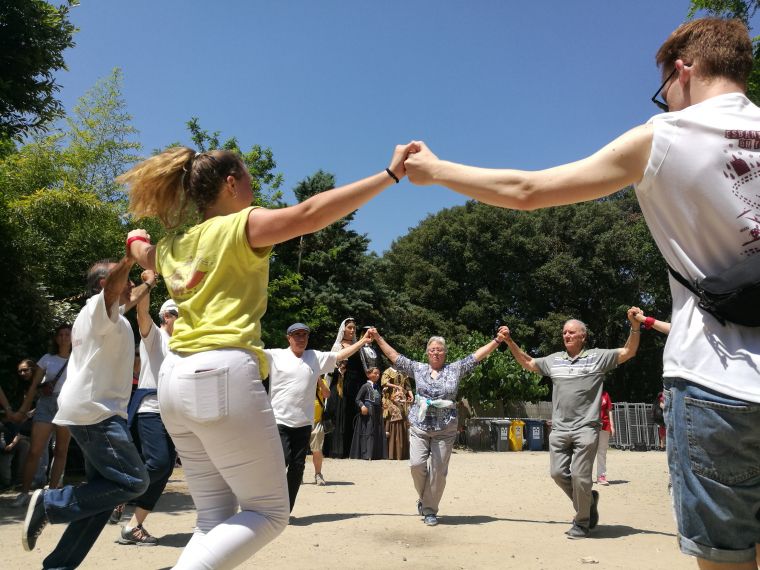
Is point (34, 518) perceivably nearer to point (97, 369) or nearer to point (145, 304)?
point (97, 369)

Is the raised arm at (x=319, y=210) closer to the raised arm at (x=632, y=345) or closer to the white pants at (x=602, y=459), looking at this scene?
the raised arm at (x=632, y=345)

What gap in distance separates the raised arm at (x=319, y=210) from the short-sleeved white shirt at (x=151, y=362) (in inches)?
136

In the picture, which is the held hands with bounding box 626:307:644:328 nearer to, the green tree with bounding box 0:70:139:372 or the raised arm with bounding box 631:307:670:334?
the raised arm with bounding box 631:307:670:334

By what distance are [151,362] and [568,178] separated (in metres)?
4.76

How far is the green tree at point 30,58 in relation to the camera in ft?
33.4

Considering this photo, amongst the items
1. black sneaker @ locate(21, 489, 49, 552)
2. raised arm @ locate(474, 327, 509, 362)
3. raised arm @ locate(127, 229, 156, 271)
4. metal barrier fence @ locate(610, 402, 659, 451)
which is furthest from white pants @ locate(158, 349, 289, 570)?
metal barrier fence @ locate(610, 402, 659, 451)

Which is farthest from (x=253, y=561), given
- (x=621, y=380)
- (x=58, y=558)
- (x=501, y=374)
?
(x=621, y=380)

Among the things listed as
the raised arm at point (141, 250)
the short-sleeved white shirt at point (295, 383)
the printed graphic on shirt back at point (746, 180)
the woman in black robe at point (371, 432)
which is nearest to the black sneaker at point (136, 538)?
the short-sleeved white shirt at point (295, 383)

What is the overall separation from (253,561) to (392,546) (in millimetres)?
1331

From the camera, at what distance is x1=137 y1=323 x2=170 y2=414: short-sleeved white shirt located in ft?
19.4

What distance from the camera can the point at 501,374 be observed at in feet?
73.0

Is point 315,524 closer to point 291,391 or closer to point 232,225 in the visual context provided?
point 291,391

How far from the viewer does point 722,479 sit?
1.86 m

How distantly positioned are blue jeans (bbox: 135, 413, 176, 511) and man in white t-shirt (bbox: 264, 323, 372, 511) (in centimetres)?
139
